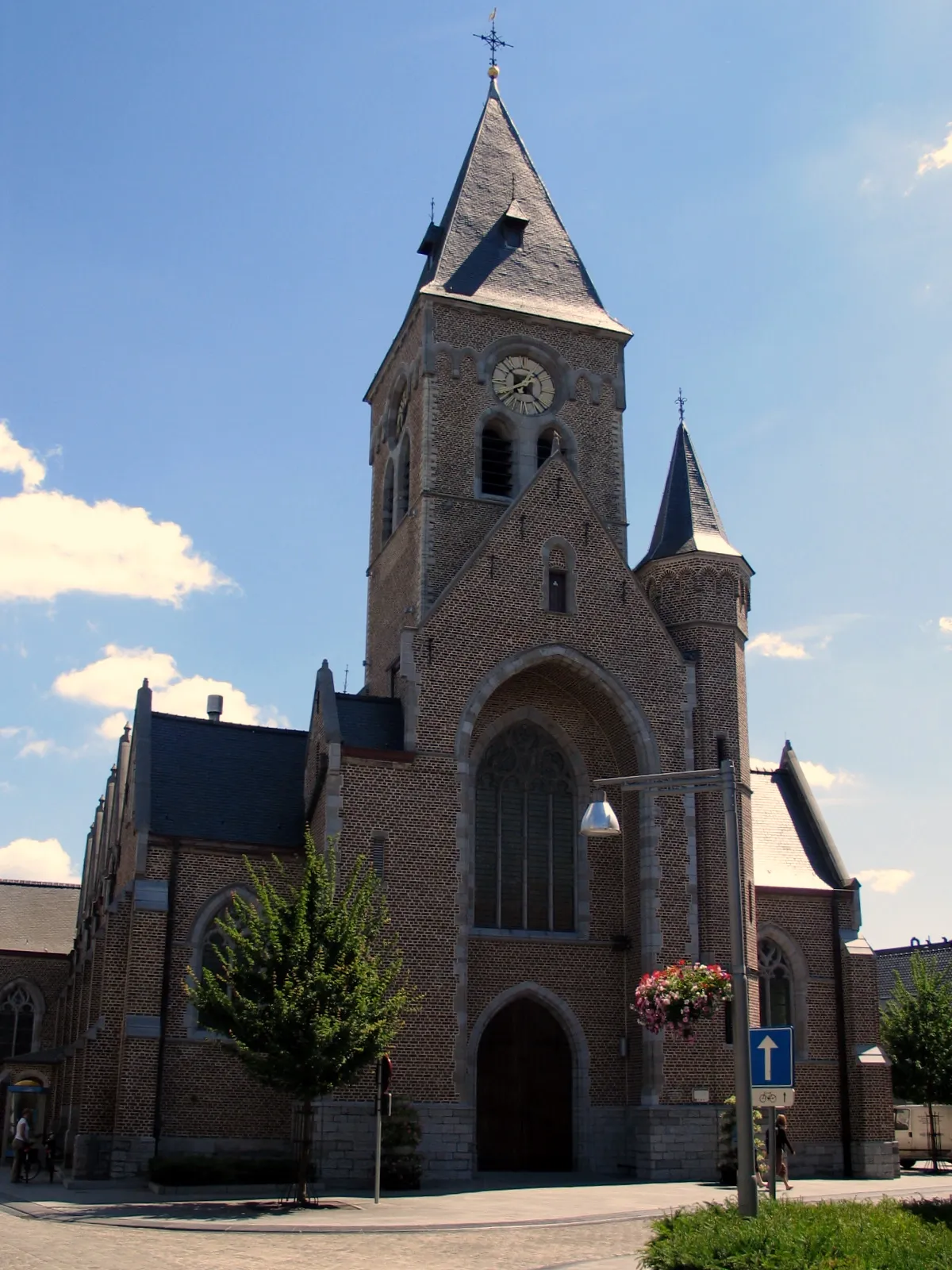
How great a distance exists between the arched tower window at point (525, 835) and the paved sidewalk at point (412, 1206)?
17.3 feet

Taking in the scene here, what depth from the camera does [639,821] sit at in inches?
1116

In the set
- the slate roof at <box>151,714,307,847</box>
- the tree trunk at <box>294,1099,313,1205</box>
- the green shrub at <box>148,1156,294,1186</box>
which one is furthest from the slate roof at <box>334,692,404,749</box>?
the green shrub at <box>148,1156,294,1186</box>

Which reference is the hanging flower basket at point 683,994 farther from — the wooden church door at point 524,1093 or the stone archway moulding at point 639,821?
the wooden church door at point 524,1093

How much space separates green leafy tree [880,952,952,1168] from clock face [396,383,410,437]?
20.0 m

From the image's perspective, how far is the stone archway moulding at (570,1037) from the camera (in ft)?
87.9

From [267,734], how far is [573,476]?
9.25 m

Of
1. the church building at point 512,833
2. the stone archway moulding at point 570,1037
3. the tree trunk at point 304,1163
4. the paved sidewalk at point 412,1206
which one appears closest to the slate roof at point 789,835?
the church building at point 512,833

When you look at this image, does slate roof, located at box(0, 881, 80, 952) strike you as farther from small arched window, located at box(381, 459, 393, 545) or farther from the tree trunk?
the tree trunk

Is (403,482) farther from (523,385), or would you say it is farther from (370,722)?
(370,722)

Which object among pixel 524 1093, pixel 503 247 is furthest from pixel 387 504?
pixel 524 1093

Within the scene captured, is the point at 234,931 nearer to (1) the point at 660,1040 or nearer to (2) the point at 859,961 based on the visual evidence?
(1) the point at 660,1040

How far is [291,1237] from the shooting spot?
55.7 ft

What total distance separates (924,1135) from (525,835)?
55.1 feet

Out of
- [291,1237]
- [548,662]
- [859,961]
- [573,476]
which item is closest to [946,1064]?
[859,961]
